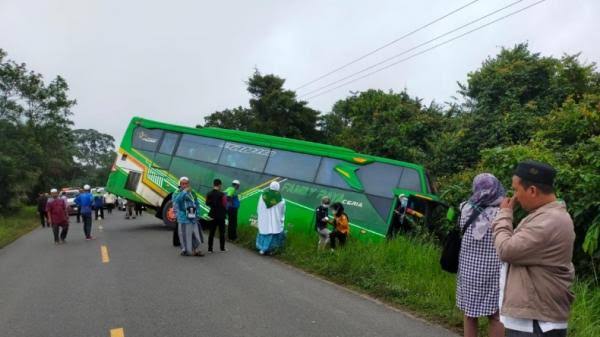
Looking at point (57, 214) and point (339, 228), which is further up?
point (339, 228)

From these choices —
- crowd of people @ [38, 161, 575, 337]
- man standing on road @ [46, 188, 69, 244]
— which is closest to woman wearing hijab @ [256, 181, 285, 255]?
man standing on road @ [46, 188, 69, 244]

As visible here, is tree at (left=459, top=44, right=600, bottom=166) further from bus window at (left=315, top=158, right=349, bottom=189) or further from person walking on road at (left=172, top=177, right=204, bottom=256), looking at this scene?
person walking on road at (left=172, top=177, right=204, bottom=256)

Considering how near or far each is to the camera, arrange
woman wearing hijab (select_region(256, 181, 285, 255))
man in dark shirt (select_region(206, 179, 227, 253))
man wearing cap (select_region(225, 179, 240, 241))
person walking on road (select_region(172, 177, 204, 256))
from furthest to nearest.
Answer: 1. man wearing cap (select_region(225, 179, 240, 241))
2. man in dark shirt (select_region(206, 179, 227, 253))
3. woman wearing hijab (select_region(256, 181, 285, 255))
4. person walking on road (select_region(172, 177, 204, 256))

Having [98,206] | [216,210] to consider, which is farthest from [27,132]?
[216,210]

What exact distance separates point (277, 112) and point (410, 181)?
2686cm

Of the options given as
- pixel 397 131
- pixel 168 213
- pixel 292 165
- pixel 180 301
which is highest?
pixel 397 131

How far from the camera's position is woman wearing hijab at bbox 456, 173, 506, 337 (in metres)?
4.08

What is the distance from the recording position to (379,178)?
43.3 feet

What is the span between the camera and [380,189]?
1309cm

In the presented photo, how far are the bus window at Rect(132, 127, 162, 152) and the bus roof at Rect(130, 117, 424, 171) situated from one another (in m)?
0.17

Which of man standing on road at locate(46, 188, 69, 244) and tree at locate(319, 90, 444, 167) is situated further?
tree at locate(319, 90, 444, 167)

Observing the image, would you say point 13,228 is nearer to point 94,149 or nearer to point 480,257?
point 480,257

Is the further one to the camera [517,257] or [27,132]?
[27,132]

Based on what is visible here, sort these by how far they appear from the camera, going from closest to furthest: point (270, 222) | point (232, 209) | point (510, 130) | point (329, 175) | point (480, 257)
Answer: point (480, 257) < point (270, 222) < point (232, 209) < point (329, 175) < point (510, 130)
